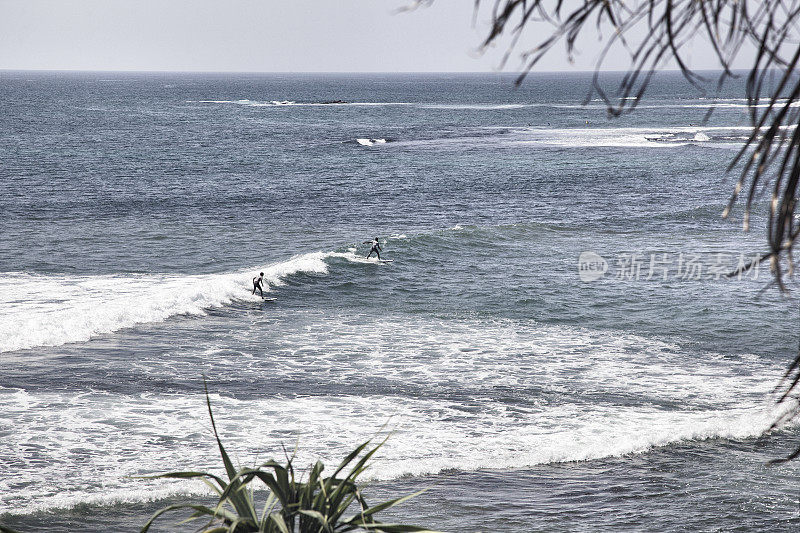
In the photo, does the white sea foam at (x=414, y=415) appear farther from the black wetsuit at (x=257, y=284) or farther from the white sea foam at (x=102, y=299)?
the black wetsuit at (x=257, y=284)

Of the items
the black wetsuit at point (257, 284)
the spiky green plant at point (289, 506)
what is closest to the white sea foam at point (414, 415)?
the black wetsuit at point (257, 284)

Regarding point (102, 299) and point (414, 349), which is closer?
point (414, 349)

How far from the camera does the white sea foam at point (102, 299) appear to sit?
18203 mm

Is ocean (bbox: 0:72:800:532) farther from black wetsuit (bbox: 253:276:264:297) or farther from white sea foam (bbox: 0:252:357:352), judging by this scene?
black wetsuit (bbox: 253:276:264:297)

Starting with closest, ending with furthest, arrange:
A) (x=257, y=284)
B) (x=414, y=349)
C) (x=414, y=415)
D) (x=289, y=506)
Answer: (x=289, y=506), (x=414, y=415), (x=414, y=349), (x=257, y=284)

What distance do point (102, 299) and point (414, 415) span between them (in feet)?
38.7

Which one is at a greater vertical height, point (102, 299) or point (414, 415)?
point (414, 415)

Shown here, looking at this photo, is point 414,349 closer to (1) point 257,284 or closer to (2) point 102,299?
(1) point 257,284

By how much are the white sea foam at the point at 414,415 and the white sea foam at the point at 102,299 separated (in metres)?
3.51

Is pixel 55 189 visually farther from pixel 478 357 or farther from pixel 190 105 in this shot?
pixel 190 105

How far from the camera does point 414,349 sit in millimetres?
17484

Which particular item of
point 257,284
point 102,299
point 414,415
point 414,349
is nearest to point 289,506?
point 414,415

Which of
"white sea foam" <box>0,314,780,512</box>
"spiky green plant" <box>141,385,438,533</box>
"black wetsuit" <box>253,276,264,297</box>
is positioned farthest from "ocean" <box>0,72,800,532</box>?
"spiky green plant" <box>141,385,438,533</box>

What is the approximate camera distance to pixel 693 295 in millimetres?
22453
